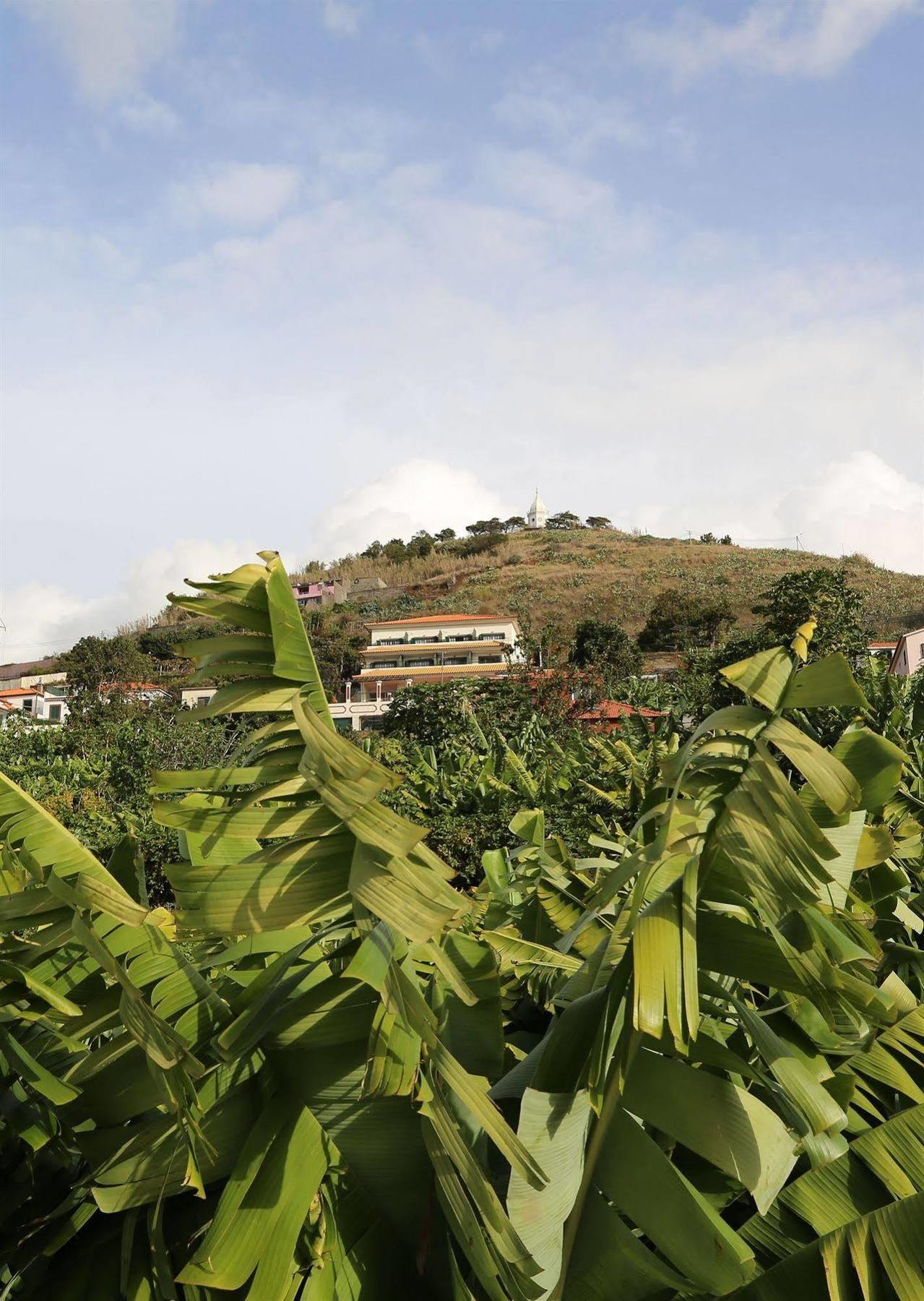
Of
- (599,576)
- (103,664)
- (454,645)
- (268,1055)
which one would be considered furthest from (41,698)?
(268,1055)

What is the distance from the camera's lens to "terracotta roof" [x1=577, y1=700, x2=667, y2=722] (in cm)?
1790

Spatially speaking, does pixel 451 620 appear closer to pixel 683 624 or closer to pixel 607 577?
pixel 683 624

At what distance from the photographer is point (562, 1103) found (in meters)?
1.12

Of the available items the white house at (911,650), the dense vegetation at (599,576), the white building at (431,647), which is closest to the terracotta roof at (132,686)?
the white building at (431,647)

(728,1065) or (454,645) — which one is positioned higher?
(454,645)

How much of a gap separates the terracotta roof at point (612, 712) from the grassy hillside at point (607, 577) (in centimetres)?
3021

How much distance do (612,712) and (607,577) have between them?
1693 inches

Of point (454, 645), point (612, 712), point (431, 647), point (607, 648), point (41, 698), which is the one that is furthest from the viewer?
point (454, 645)

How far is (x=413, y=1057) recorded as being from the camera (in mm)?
955

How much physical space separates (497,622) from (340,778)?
4971cm

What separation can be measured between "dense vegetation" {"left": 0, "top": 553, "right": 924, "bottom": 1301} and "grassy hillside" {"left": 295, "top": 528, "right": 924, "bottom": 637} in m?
50.4

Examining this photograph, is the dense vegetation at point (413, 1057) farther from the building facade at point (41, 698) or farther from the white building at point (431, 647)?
the white building at point (431, 647)

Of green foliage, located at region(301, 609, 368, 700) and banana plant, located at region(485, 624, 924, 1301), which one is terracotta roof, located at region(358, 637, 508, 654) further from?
banana plant, located at region(485, 624, 924, 1301)

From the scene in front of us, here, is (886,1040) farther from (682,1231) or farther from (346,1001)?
(346,1001)
